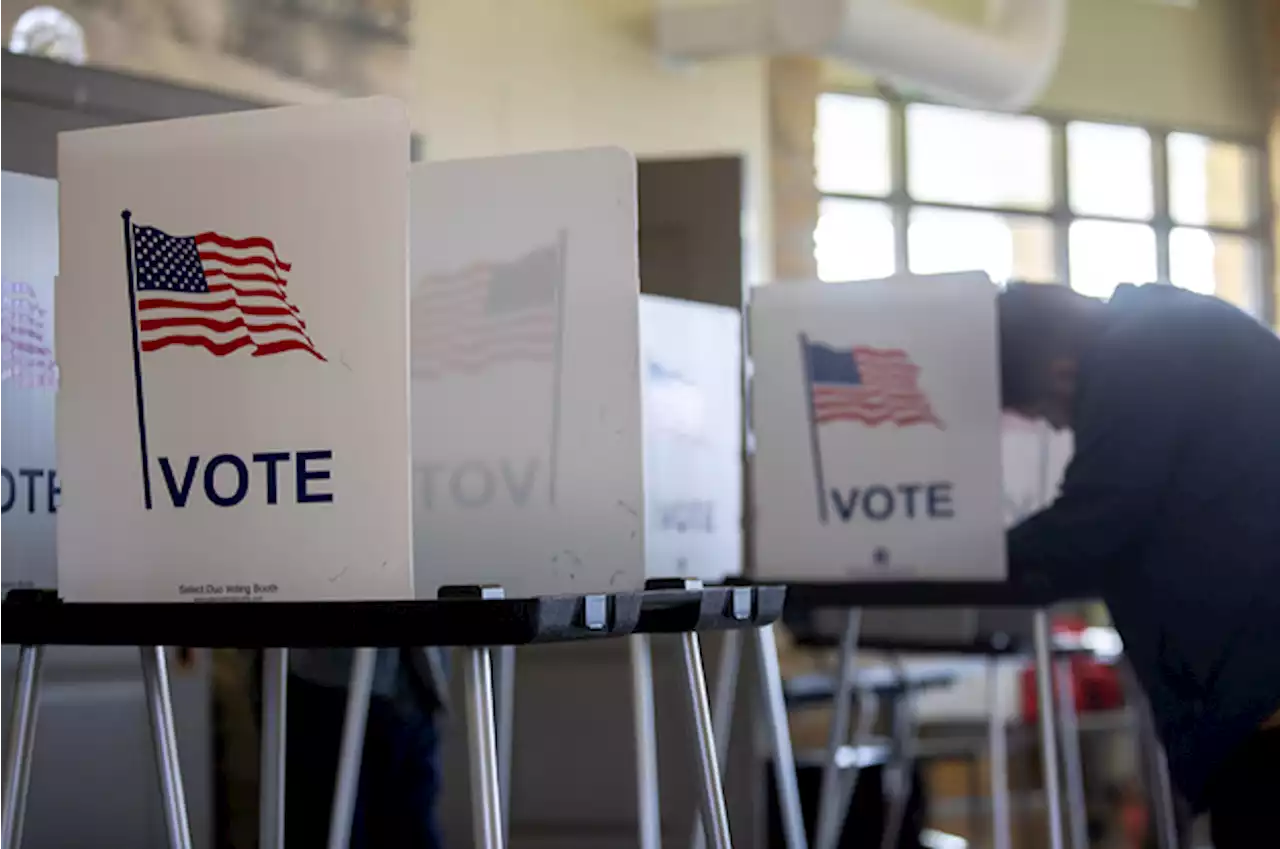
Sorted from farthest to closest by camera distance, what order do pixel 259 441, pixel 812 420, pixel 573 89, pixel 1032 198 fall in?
pixel 1032 198 → pixel 573 89 → pixel 812 420 → pixel 259 441

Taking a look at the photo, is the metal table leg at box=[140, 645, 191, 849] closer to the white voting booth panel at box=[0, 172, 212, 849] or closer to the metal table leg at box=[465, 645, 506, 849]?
the white voting booth panel at box=[0, 172, 212, 849]

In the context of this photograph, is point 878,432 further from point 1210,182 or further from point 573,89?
point 1210,182

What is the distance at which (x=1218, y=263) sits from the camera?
23.1 ft

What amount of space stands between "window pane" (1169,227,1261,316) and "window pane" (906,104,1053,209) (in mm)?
757

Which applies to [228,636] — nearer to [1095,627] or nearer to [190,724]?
[190,724]

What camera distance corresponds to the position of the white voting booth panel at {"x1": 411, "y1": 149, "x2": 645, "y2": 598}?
149cm

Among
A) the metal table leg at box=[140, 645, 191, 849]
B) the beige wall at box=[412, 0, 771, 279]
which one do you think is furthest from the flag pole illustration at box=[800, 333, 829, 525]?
the beige wall at box=[412, 0, 771, 279]

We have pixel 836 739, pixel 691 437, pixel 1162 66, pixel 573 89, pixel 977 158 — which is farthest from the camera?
pixel 1162 66

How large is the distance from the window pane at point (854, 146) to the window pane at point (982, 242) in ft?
0.82

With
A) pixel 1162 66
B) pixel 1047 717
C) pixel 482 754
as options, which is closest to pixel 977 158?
pixel 1162 66

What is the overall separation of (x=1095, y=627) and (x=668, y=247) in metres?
3.48

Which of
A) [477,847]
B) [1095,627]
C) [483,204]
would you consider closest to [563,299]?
[483,204]

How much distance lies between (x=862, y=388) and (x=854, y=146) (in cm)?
403

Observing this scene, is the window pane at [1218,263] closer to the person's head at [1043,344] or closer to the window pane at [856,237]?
the window pane at [856,237]
